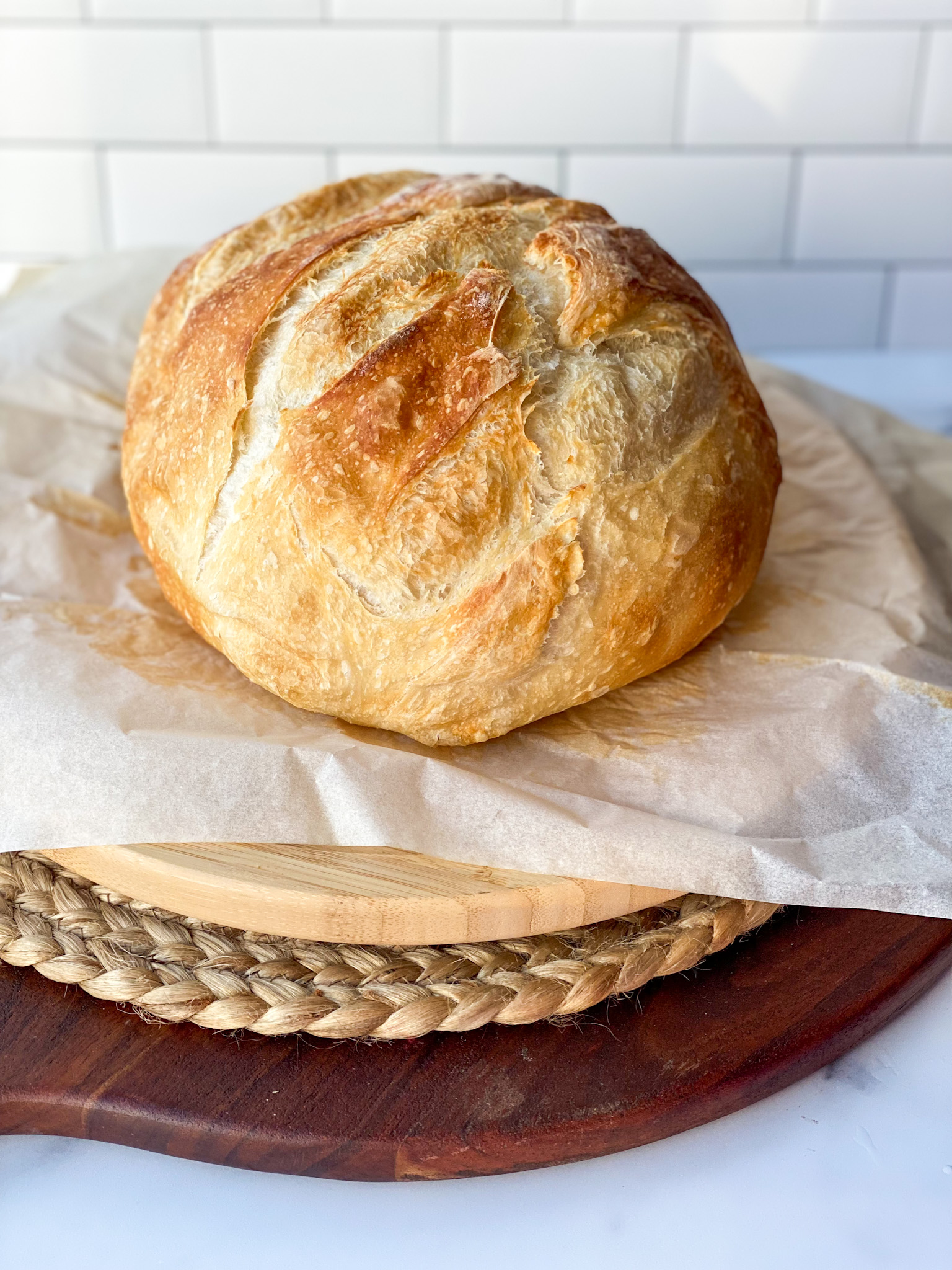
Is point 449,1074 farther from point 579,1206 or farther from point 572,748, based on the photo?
point 572,748

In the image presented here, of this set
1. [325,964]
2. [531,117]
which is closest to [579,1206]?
[325,964]

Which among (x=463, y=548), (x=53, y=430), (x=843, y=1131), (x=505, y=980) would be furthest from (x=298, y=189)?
(x=843, y=1131)

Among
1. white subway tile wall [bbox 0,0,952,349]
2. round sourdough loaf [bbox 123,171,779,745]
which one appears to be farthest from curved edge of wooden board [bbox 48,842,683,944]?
white subway tile wall [bbox 0,0,952,349]

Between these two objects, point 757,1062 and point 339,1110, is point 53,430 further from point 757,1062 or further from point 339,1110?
point 757,1062

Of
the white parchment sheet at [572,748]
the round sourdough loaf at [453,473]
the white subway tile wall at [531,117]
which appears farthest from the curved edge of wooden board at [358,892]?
the white subway tile wall at [531,117]

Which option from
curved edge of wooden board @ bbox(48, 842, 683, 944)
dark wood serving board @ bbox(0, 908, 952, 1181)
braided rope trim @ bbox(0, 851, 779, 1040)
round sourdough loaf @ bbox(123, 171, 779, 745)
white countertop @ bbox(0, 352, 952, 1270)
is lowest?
white countertop @ bbox(0, 352, 952, 1270)

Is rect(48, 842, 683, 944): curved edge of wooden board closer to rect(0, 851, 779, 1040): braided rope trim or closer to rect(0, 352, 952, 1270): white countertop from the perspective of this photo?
rect(0, 851, 779, 1040): braided rope trim
